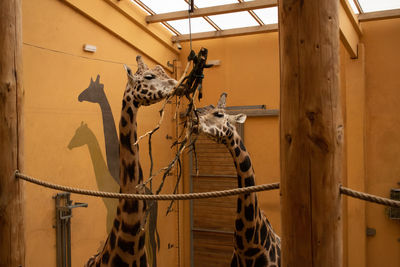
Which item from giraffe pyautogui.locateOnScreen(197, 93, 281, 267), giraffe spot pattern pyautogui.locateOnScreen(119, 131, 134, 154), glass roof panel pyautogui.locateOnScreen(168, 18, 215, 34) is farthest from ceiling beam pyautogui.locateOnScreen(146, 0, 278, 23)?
giraffe spot pattern pyautogui.locateOnScreen(119, 131, 134, 154)

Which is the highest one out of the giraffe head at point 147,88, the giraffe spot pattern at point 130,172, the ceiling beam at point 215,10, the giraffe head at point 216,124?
the ceiling beam at point 215,10

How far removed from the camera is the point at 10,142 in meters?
1.99

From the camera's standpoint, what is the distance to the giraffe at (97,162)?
4.05 meters

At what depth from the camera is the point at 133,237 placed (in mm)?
2303

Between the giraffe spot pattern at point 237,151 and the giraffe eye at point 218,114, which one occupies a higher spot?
the giraffe eye at point 218,114

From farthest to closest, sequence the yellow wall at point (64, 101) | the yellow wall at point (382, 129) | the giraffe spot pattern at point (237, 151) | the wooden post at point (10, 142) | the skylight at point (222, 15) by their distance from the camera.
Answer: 1. the yellow wall at point (382, 129)
2. the skylight at point (222, 15)
3. the yellow wall at point (64, 101)
4. the giraffe spot pattern at point (237, 151)
5. the wooden post at point (10, 142)

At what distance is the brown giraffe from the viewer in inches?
90.7

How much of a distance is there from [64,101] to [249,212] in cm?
226

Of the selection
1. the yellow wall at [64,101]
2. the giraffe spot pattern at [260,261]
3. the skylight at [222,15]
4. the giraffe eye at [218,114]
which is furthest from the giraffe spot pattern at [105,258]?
the skylight at [222,15]

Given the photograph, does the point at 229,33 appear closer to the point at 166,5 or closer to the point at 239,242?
the point at 166,5

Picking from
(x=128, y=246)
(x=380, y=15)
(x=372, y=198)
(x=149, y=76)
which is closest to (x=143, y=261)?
(x=128, y=246)

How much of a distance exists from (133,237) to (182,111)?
3470 millimetres

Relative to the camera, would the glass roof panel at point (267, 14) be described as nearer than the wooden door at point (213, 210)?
Yes

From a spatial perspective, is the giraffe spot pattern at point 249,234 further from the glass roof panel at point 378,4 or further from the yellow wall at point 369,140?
the glass roof panel at point 378,4
